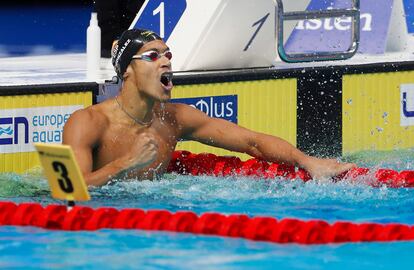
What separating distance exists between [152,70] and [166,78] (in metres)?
0.10

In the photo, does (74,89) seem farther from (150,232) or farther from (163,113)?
(150,232)

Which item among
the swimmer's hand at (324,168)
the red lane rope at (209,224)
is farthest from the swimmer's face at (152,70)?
the red lane rope at (209,224)

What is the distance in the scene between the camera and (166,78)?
256 inches

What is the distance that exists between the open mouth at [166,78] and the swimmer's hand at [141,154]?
1.54 feet

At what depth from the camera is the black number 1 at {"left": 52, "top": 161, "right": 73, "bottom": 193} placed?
4926 millimetres

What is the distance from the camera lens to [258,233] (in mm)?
5316

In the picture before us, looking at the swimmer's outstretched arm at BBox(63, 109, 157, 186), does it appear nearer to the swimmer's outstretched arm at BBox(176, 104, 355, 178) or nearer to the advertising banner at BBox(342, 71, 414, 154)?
the swimmer's outstretched arm at BBox(176, 104, 355, 178)

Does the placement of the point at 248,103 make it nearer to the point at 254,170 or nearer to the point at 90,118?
the point at 254,170

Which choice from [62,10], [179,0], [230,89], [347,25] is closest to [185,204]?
[230,89]

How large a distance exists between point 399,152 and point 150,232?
3.28 meters

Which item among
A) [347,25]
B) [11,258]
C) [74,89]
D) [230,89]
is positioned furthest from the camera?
[347,25]

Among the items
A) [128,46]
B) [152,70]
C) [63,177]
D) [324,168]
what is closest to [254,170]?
[324,168]

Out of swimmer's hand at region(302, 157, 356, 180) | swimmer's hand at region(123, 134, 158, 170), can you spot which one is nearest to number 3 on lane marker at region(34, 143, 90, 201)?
swimmer's hand at region(123, 134, 158, 170)

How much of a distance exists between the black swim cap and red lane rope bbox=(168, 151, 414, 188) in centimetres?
73
